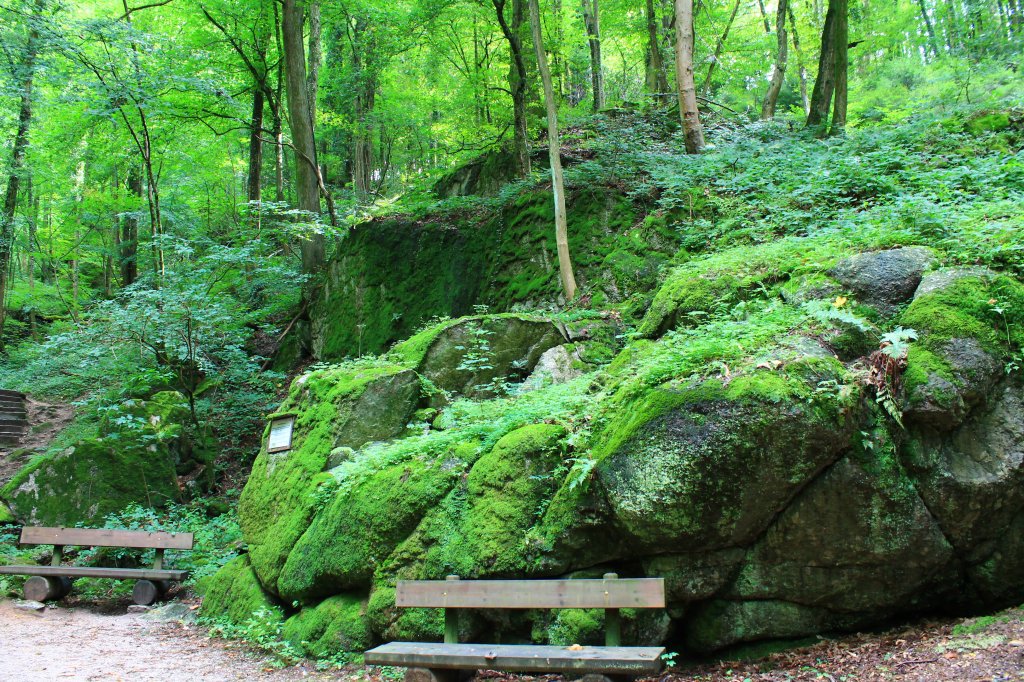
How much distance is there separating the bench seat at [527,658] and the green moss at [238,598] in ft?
9.02

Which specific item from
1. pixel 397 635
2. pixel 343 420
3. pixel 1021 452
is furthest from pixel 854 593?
pixel 343 420

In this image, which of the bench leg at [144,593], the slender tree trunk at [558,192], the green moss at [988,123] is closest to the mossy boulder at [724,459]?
the slender tree trunk at [558,192]

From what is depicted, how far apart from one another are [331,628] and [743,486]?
12.6ft

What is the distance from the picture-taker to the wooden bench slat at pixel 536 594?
404 cm

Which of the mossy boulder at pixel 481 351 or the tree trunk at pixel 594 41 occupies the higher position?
the tree trunk at pixel 594 41

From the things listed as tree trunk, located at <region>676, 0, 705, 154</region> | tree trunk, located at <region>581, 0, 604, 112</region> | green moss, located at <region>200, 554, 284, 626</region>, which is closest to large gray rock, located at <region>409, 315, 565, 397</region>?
green moss, located at <region>200, 554, 284, 626</region>

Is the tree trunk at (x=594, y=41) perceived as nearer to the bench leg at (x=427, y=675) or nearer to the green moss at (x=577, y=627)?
the green moss at (x=577, y=627)

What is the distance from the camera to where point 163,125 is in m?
16.9

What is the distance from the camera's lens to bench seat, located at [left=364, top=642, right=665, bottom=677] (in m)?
3.65

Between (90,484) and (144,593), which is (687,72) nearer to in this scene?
(144,593)

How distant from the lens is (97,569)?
789cm

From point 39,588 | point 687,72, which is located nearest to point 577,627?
point 39,588

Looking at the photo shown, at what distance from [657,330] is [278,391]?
29.7ft

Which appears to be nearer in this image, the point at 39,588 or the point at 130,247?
the point at 39,588
